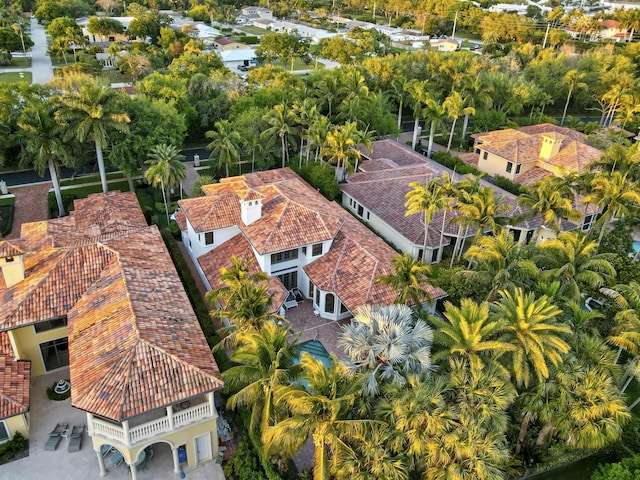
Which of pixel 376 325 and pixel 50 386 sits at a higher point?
pixel 376 325

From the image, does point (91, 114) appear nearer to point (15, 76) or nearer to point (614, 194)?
point (614, 194)

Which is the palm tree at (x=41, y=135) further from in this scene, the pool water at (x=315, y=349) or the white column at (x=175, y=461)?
the white column at (x=175, y=461)

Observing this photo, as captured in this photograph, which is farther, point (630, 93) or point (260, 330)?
point (630, 93)

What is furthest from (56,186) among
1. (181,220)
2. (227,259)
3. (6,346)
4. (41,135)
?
(6,346)

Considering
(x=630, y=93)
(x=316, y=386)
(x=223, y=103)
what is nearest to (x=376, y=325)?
(x=316, y=386)

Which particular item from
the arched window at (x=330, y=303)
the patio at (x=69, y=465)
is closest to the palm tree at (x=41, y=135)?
the patio at (x=69, y=465)

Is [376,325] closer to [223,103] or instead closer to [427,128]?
[223,103]
